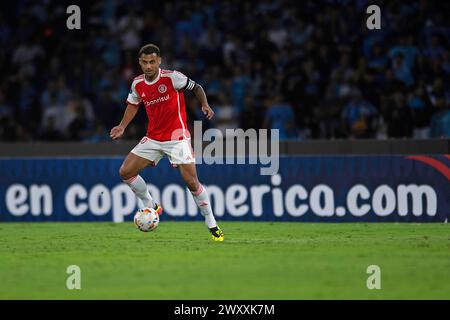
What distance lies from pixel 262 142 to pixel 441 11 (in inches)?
224

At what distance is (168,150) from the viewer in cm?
1309

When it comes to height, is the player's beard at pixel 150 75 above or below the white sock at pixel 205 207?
above

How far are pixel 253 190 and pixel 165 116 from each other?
13.5 feet

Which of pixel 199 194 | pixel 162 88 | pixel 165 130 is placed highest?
pixel 162 88

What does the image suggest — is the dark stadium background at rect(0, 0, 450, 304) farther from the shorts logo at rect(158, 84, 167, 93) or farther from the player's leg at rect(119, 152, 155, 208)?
the shorts logo at rect(158, 84, 167, 93)

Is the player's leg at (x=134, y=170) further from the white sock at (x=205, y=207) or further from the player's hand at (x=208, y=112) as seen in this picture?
the player's hand at (x=208, y=112)

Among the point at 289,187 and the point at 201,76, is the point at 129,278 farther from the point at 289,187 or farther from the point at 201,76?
the point at 201,76

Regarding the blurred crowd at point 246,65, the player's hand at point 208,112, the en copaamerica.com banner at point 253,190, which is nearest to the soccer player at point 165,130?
the player's hand at point 208,112

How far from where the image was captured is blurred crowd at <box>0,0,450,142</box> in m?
18.6

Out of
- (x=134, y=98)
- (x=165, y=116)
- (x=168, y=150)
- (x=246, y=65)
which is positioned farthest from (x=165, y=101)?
(x=246, y=65)

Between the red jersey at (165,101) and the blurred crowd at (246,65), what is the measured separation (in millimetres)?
5552

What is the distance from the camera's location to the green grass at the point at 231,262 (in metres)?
9.09

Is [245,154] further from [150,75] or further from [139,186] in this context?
[150,75]
